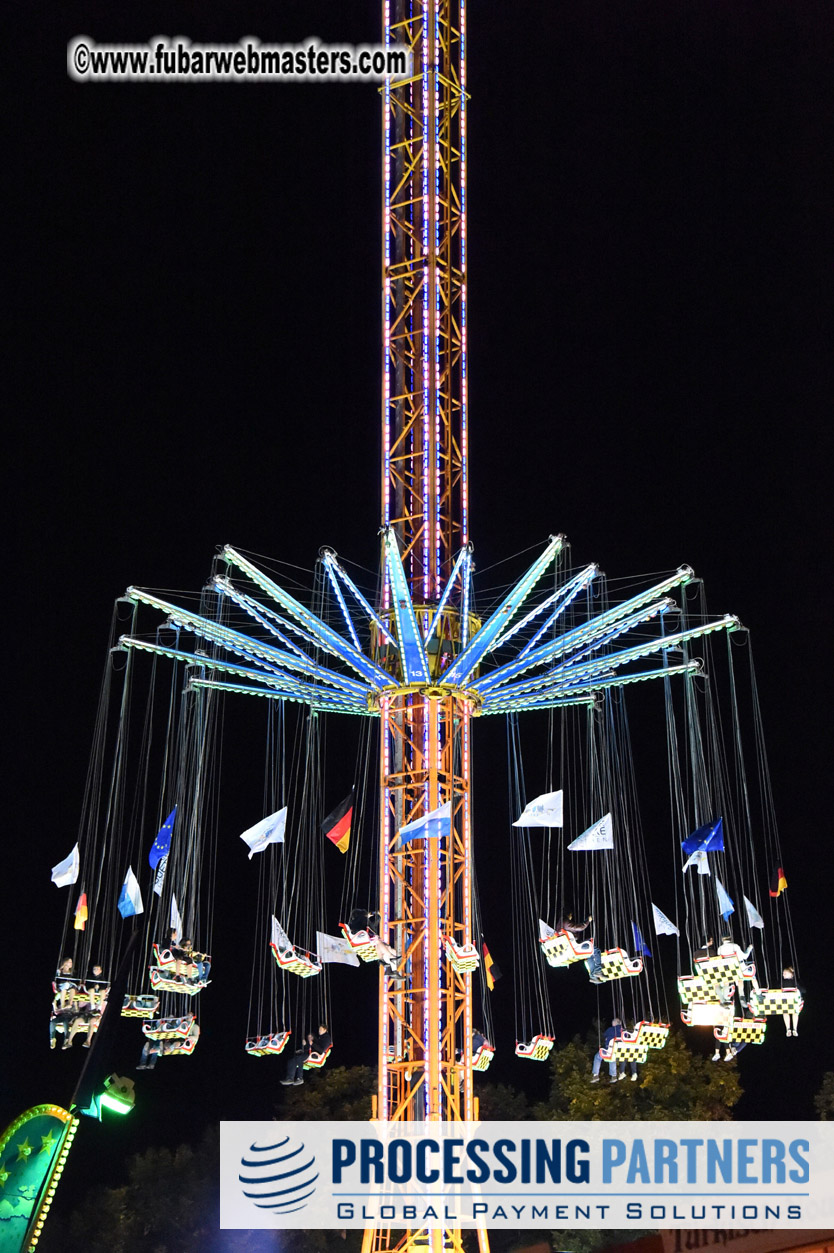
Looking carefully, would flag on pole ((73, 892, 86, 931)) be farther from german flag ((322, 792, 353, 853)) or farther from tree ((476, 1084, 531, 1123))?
tree ((476, 1084, 531, 1123))

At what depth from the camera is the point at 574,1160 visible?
77.5 feet

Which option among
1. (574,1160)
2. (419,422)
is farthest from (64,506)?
(574,1160)

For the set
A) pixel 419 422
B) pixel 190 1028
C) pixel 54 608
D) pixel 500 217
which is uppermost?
pixel 500 217

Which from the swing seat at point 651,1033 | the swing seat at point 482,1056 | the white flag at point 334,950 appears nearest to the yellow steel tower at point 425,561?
the swing seat at point 482,1056

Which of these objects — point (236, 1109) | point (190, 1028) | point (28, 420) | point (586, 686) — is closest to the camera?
point (190, 1028)

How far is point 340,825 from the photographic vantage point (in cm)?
2456

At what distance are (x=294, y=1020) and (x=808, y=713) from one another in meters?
13.4

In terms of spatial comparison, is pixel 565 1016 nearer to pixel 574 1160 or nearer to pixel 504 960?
pixel 504 960

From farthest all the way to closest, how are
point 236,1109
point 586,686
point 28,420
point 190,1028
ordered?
1. point 236,1109
2. point 28,420
3. point 586,686
4. point 190,1028

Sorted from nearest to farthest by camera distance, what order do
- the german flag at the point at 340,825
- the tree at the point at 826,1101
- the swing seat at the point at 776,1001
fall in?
the swing seat at the point at 776,1001
the german flag at the point at 340,825
the tree at the point at 826,1101

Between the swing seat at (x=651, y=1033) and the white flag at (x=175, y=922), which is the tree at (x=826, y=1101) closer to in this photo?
the swing seat at (x=651, y=1033)

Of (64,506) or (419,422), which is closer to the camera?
(419,422)

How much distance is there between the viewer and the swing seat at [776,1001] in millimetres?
22234

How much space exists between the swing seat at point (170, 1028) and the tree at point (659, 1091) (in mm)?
14682
